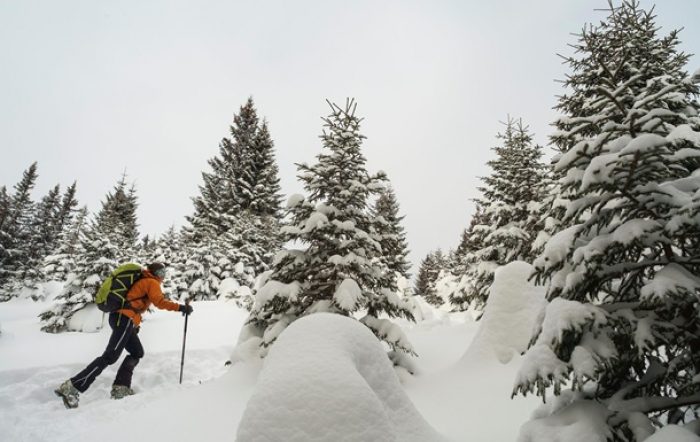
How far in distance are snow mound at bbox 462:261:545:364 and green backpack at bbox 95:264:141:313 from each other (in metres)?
7.19

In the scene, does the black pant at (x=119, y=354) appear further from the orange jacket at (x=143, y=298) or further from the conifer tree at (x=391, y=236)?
the conifer tree at (x=391, y=236)

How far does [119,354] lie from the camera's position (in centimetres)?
671

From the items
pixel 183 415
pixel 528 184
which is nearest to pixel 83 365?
pixel 183 415

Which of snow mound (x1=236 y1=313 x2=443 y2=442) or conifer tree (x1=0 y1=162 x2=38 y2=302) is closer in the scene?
snow mound (x1=236 y1=313 x2=443 y2=442)

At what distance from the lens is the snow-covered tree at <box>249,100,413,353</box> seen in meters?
6.77

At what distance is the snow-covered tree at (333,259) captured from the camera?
6.77m

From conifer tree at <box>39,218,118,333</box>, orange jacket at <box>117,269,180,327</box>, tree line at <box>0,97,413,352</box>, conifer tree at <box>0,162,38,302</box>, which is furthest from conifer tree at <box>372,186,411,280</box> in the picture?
conifer tree at <box>0,162,38,302</box>

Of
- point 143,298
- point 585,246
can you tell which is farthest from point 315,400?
point 143,298

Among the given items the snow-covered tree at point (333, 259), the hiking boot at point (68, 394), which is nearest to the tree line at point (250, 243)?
the snow-covered tree at point (333, 259)

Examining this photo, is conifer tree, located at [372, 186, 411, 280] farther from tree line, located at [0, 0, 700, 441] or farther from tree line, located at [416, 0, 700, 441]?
tree line, located at [416, 0, 700, 441]

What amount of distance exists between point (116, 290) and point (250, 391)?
3.72 meters

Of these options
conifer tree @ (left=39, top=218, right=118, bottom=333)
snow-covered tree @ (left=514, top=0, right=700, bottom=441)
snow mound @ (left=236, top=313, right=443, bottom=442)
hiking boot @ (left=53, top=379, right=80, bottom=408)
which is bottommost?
hiking boot @ (left=53, top=379, right=80, bottom=408)

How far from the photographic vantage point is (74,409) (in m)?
5.82

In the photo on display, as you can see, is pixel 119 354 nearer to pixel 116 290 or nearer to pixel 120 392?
pixel 120 392
